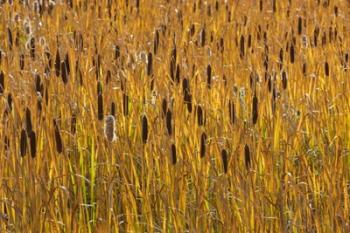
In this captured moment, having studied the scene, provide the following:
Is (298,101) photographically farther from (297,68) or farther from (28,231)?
(28,231)

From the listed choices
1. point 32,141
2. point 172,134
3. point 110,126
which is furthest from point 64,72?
point 32,141

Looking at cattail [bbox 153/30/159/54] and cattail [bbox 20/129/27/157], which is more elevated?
cattail [bbox 153/30/159/54]

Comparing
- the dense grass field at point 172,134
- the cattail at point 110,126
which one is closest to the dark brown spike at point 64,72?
the dense grass field at point 172,134

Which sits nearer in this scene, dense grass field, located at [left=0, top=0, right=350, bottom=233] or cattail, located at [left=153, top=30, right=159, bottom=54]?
dense grass field, located at [left=0, top=0, right=350, bottom=233]

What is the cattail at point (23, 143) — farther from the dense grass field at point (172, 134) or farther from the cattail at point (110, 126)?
the cattail at point (110, 126)

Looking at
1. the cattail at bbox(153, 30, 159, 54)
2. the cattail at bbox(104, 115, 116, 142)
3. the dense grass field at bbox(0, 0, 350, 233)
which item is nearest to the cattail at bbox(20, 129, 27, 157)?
the dense grass field at bbox(0, 0, 350, 233)

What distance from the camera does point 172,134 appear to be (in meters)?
2.68

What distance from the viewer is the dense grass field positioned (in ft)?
7.70

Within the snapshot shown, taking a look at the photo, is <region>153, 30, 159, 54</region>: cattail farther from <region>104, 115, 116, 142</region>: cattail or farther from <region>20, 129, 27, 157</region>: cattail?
<region>20, 129, 27, 157</region>: cattail

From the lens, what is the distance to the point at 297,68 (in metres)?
3.67

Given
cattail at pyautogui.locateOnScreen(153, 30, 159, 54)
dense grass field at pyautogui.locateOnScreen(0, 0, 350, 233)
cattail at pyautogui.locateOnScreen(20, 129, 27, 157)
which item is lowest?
dense grass field at pyautogui.locateOnScreen(0, 0, 350, 233)

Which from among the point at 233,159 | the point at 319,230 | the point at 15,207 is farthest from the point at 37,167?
the point at 319,230

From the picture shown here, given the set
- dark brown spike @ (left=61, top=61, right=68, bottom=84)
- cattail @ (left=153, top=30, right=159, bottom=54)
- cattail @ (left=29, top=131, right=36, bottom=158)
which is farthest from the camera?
cattail @ (left=153, top=30, right=159, bottom=54)

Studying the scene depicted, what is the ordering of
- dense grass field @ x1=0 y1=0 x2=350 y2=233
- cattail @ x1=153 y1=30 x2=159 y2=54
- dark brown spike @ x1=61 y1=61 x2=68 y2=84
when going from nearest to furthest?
dense grass field @ x1=0 y1=0 x2=350 y2=233 < dark brown spike @ x1=61 y1=61 x2=68 y2=84 < cattail @ x1=153 y1=30 x2=159 y2=54
